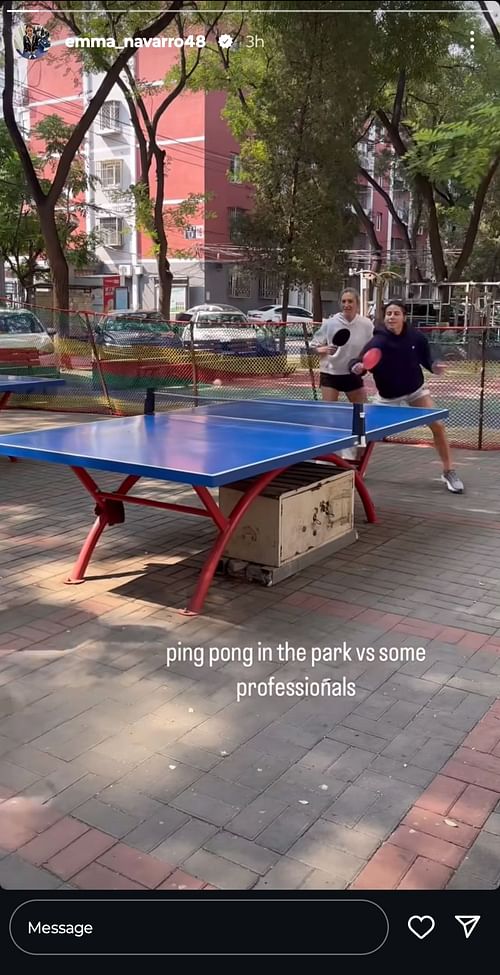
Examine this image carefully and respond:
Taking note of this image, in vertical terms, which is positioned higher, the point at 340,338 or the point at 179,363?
the point at 340,338

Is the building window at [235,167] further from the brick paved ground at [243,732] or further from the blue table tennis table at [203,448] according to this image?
the brick paved ground at [243,732]

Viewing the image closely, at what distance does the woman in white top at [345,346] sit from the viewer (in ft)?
22.1

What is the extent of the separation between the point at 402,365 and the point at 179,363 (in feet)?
21.3

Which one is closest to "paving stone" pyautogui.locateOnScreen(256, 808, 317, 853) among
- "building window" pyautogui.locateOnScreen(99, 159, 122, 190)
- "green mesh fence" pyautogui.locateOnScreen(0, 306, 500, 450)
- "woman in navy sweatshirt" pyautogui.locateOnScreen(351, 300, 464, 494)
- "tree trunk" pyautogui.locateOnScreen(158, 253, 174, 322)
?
"woman in navy sweatshirt" pyautogui.locateOnScreen(351, 300, 464, 494)

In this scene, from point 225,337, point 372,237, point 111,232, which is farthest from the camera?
point 111,232

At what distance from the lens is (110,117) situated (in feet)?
57.6

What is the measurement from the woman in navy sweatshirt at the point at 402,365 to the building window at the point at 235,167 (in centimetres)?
1192

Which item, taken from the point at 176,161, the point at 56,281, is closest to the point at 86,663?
the point at 56,281

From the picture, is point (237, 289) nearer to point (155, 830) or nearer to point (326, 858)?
point (155, 830)

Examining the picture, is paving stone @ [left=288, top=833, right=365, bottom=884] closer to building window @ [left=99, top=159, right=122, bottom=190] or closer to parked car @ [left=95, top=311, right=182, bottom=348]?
parked car @ [left=95, top=311, right=182, bottom=348]

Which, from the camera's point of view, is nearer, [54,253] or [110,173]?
[54,253]

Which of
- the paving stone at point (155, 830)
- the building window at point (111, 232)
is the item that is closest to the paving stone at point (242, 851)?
the paving stone at point (155, 830)
